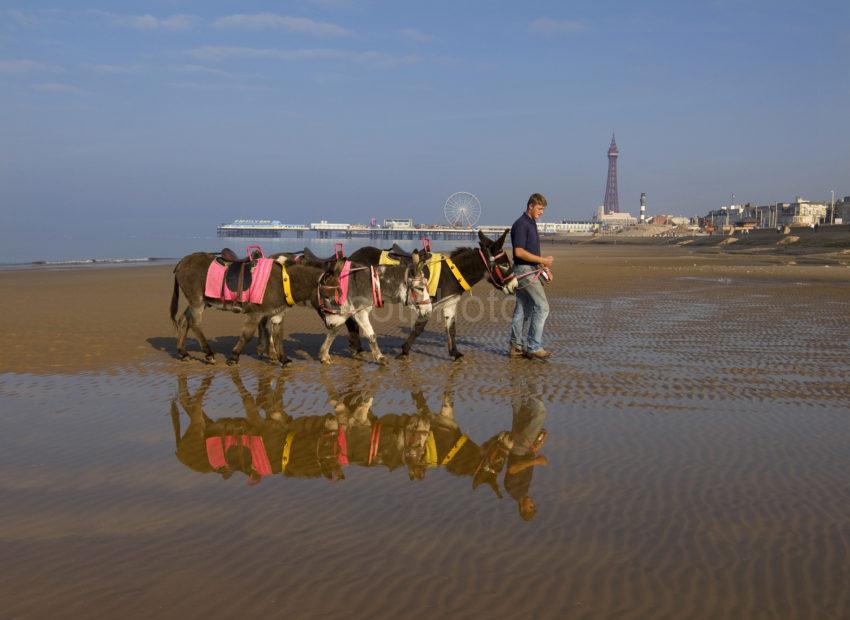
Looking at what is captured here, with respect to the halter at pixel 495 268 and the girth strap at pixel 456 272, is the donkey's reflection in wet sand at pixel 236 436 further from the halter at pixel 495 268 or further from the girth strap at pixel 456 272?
the halter at pixel 495 268

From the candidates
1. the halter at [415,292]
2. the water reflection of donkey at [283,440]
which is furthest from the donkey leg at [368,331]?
the water reflection of donkey at [283,440]

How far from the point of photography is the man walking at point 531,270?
453 inches

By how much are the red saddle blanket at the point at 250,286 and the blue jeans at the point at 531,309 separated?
4.08 m

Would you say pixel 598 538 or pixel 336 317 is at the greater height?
pixel 336 317

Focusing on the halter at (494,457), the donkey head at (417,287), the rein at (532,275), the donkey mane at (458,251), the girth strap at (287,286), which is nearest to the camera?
the halter at (494,457)

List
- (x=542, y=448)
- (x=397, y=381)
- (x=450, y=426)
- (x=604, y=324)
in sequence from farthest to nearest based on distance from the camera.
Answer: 1. (x=604, y=324)
2. (x=397, y=381)
3. (x=450, y=426)
4. (x=542, y=448)

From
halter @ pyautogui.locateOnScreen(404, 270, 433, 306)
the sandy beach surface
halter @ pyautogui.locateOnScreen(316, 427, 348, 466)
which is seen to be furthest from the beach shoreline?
halter @ pyautogui.locateOnScreen(316, 427, 348, 466)

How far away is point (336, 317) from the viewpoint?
439 inches

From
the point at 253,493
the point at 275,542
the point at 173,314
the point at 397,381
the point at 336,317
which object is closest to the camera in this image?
the point at 275,542

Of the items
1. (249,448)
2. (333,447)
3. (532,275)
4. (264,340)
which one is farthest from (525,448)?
(264,340)

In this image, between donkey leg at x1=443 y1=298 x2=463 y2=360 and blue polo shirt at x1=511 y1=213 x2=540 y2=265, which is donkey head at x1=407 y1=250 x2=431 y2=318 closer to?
donkey leg at x1=443 y1=298 x2=463 y2=360

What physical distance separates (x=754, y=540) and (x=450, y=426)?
355 centimetres

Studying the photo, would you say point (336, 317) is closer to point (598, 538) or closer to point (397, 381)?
point (397, 381)

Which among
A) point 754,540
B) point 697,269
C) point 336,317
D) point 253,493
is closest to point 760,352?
point 336,317
